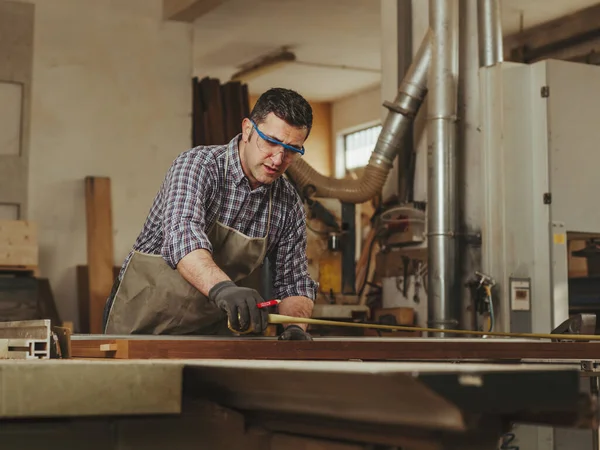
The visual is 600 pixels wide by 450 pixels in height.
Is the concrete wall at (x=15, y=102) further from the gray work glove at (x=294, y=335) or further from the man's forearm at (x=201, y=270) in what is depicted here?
the gray work glove at (x=294, y=335)

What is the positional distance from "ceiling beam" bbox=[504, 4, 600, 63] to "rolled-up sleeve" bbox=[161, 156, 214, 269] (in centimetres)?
565

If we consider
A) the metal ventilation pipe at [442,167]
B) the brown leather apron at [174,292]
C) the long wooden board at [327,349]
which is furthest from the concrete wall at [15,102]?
the long wooden board at [327,349]

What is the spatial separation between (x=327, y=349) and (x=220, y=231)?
0.91 meters

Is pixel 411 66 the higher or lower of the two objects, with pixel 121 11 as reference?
lower

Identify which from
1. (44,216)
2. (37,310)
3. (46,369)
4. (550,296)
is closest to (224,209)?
(46,369)

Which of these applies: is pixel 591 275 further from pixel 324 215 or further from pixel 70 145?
pixel 70 145

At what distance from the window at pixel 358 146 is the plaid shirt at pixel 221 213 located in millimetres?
8292

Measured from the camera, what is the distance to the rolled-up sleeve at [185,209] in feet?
8.70

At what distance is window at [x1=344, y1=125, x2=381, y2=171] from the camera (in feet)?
37.6

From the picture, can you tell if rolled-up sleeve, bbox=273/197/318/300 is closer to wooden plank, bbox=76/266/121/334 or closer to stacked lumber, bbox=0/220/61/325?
stacked lumber, bbox=0/220/61/325

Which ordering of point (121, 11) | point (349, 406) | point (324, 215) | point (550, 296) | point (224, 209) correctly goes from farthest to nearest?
1. point (121, 11)
2. point (324, 215)
3. point (550, 296)
4. point (224, 209)
5. point (349, 406)

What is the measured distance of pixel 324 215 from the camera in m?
5.40

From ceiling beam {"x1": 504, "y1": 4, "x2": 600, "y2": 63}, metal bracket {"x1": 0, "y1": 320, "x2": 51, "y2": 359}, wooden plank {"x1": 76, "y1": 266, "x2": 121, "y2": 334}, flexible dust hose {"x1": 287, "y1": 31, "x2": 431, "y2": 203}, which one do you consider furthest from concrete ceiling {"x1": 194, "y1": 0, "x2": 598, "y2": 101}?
Answer: metal bracket {"x1": 0, "y1": 320, "x2": 51, "y2": 359}

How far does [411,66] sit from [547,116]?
2.89 ft
